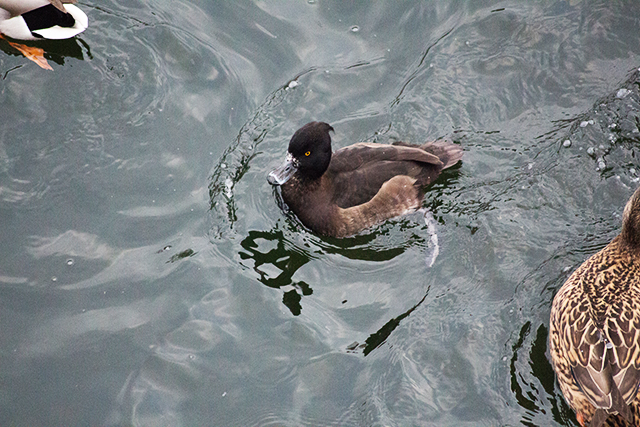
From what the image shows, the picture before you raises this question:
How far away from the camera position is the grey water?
4.79 meters

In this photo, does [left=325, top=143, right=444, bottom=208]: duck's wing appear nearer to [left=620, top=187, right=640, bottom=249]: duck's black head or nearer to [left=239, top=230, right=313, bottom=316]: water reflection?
[left=239, top=230, right=313, bottom=316]: water reflection

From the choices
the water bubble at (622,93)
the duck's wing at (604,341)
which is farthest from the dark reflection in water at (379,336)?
the water bubble at (622,93)

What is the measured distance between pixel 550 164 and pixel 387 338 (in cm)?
240

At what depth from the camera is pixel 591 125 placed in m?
6.16

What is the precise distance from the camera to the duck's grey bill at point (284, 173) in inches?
219

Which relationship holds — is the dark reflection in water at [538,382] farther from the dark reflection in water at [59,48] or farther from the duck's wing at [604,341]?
the dark reflection in water at [59,48]

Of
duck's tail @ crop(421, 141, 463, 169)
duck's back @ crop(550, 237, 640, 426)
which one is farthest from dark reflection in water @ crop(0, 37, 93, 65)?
duck's back @ crop(550, 237, 640, 426)

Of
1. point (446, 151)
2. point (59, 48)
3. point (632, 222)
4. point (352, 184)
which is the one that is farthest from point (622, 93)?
point (59, 48)

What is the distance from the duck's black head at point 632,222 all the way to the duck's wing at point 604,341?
0.27 m

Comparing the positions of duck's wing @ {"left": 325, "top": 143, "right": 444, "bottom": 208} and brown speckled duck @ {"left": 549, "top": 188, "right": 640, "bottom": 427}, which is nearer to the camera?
brown speckled duck @ {"left": 549, "top": 188, "right": 640, "bottom": 427}

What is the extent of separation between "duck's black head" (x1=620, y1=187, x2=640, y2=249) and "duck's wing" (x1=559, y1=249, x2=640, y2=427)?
266mm

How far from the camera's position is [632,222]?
Answer: 4.72m

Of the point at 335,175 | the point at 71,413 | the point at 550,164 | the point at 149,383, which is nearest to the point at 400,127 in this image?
the point at 335,175

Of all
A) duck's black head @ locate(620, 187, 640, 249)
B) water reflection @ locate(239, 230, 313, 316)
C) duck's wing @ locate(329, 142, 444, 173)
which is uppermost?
duck's black head @ locate(620, 187, 640, 249)
